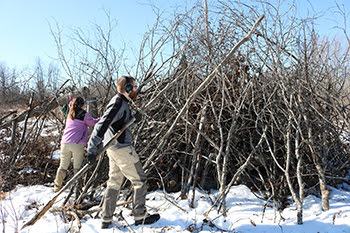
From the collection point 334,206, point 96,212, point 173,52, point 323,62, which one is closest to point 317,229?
point 334,206

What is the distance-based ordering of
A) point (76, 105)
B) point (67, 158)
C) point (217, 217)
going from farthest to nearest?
1. point (67, 158)
2. point (76, 105)
3. point (217, 217)

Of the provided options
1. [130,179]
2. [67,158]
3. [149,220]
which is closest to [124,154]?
[130,179]

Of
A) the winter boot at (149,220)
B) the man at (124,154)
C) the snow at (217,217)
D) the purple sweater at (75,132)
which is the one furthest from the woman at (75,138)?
the winter boot at (149,220)

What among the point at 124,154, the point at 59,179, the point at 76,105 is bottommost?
the point at 59,179

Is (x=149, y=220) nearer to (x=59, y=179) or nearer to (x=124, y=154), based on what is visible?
(x=124, y=154)

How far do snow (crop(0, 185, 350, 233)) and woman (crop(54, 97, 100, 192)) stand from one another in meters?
0.67

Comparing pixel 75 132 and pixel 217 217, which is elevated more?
pixel 75 132

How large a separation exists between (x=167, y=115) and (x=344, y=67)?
2.65 metres

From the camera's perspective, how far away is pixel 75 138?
4320 mm

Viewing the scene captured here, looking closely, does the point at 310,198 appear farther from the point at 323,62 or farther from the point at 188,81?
the point at 188,81

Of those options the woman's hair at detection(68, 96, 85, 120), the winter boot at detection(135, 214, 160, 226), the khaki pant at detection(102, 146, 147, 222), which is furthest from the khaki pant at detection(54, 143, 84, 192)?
the winter boot at detection(135, 214, 160, 226)

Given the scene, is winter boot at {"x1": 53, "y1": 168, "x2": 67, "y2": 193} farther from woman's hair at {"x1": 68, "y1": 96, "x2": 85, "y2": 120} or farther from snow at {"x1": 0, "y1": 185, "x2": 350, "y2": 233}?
woman's hair at {"x1": 68, "y1": 96, "x2": 85, "y2": 120}

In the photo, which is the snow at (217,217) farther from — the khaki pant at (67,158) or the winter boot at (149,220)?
the khaki pant at (67,158)

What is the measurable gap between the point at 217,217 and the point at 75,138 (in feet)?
8.92
